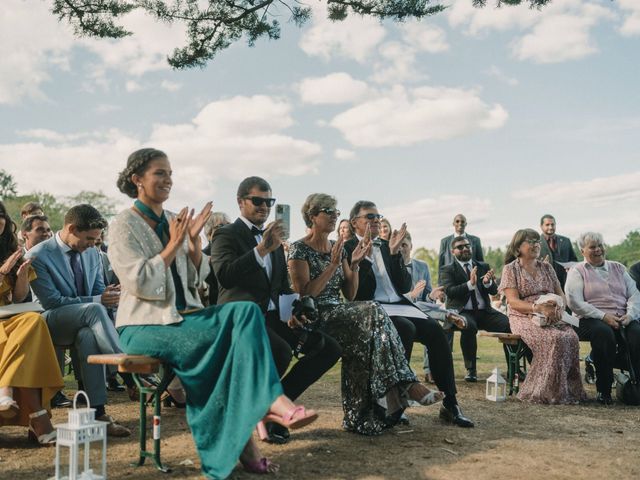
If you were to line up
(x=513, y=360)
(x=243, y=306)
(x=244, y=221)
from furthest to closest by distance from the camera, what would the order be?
(x=513, y=360) → (x=244, y=221) → (x=243, y=306)

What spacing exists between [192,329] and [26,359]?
5.35 ft

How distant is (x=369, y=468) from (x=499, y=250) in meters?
57.1

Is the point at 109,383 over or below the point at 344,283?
below

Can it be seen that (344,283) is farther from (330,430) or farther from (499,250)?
(499,250)

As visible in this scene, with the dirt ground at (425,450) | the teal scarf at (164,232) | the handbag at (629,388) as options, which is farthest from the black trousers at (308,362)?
the handbag at (629,388)

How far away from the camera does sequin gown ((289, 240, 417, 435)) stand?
5363 mm

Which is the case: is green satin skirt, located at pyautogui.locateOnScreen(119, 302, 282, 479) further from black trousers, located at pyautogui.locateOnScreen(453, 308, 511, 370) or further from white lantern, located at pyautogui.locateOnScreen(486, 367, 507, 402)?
black trousers, located at pyautogui.locateOnScreen(453, 308, 511, 370)

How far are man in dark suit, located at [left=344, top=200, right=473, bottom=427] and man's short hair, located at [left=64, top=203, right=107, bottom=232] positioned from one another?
218 cm

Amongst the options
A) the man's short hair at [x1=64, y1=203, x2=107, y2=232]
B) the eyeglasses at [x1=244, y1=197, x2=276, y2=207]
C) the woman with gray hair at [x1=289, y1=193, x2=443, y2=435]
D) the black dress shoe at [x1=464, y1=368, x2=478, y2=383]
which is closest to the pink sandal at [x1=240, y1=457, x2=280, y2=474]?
the woman with gray hair at [x1=289, y1=193, x2=443, y2=435]

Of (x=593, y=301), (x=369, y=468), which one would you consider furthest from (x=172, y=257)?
(x=593, y=301)

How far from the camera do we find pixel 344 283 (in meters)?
5.95

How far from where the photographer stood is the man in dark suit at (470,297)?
28.1 ft

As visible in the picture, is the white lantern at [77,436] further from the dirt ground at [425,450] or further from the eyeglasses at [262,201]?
the eyeglasses at [262,201]

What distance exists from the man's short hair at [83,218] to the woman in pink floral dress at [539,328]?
14.6 feet
